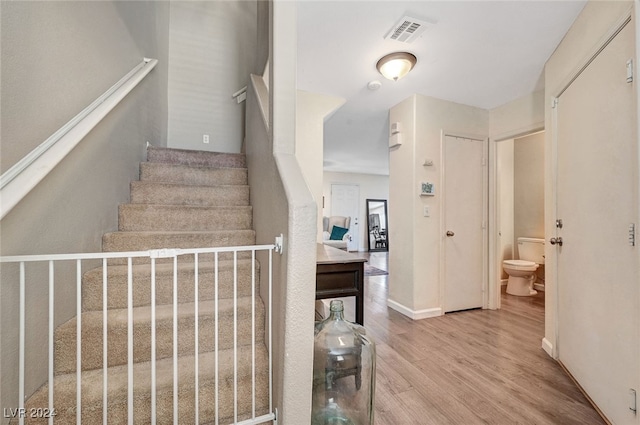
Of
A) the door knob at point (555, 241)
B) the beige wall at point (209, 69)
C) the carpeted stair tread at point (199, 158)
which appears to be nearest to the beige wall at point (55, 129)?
the carpeted stair tread at point (199, 158)

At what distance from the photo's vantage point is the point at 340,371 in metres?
1.38

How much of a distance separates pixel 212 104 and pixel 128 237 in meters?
2.35

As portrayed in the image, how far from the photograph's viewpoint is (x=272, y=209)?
1402 mm

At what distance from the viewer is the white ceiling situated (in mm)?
1792

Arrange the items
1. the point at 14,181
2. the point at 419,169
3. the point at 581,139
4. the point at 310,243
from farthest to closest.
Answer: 1. the point at 419,169
2. the point at 581,139
3. the point at 310,243
4. the point at 14,181

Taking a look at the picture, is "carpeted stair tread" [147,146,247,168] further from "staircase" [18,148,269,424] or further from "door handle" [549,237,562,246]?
"door handle" [549,237,562,246]

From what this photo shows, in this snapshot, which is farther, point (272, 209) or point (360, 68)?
point (360, 68)

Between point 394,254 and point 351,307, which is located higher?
point 394,254

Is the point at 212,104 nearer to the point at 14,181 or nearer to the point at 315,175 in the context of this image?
the point at 315,175

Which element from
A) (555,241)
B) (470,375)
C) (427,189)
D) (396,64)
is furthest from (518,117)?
(470,375)

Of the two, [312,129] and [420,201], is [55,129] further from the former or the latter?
[420,201]

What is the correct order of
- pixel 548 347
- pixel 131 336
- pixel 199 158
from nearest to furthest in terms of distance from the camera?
1. pixel 131 336
2. pixel 548 347
3. pixel 199 158

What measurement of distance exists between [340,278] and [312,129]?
1901mm

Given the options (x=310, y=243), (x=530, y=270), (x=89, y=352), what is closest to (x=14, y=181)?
(x=89, y=352)
